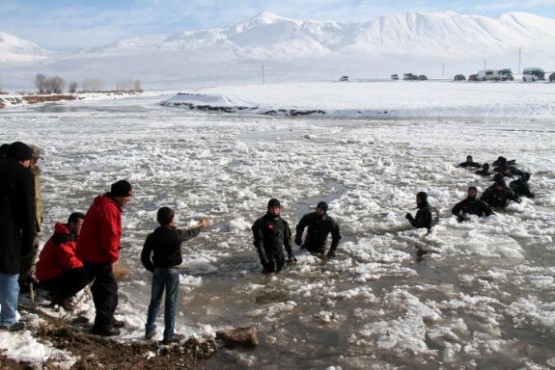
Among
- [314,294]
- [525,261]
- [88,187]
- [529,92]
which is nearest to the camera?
[314,294]

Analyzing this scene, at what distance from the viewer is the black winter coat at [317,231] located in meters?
7.64

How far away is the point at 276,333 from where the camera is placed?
5.33m

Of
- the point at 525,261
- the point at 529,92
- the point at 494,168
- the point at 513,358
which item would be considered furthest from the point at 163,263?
the point at 529,92

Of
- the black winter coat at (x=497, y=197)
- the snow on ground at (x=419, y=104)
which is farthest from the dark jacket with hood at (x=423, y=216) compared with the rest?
the snow on ground at (x=419, y=104)

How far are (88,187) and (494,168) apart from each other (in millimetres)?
10258

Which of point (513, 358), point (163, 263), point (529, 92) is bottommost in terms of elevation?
point (513, 358)

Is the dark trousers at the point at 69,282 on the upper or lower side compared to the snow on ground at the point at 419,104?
lower

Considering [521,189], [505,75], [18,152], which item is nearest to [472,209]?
[521,189]

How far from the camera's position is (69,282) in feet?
18.2

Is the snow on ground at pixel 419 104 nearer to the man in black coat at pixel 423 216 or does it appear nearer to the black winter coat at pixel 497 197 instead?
the black winter coat at pixel 497 197

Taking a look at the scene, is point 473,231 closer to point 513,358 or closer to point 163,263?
point 513,358

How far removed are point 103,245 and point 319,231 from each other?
3.65m

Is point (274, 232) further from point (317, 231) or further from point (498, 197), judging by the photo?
point (498, 197)

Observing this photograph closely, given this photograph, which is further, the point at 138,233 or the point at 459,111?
the point at 459,111
